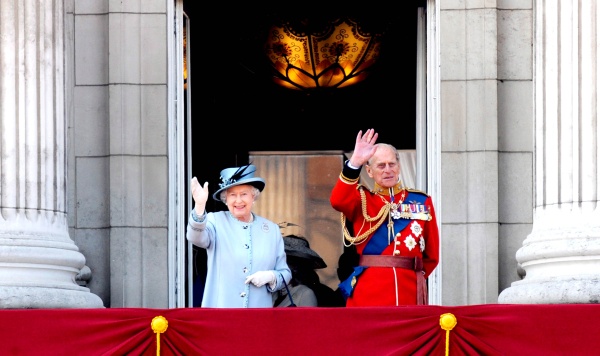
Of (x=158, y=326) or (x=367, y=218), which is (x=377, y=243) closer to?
(x=367, y=218)

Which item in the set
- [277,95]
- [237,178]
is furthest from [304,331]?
[277,95]

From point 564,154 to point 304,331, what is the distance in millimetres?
2496

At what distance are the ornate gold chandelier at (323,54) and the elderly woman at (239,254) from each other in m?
6.71

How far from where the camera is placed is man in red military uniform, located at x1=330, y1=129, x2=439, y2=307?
34.4 feet

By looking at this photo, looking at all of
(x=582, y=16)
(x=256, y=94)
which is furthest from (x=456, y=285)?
(x=256, y=94)

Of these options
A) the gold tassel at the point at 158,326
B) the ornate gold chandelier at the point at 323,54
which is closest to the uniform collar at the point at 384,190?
the gold tassel at the point at 158,326

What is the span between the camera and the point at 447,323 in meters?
9.55

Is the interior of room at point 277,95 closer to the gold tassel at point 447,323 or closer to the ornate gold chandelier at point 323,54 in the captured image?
the ornate gold chandelier at point 323,54

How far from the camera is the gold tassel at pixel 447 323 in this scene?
955 cm

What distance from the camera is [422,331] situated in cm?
962

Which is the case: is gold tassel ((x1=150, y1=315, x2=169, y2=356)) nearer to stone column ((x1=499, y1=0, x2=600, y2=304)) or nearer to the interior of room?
stone column ((x1=499, y1=0, x2=600, y2=304))

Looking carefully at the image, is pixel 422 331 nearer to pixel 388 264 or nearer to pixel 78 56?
pixel 388 264

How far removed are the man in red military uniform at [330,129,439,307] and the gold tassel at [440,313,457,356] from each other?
2.94 feet

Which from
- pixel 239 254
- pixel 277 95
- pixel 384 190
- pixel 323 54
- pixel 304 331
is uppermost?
pixel 323 54
